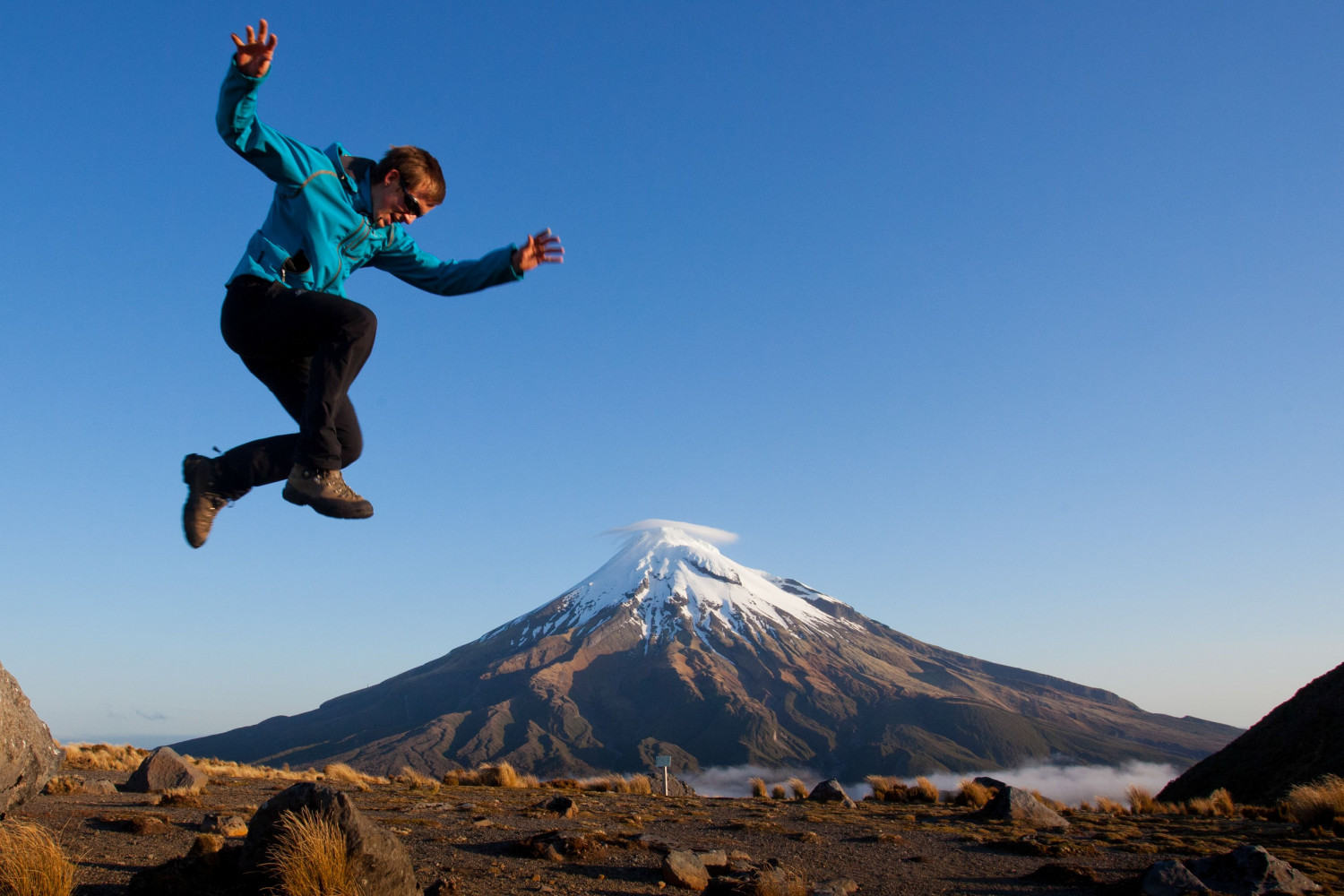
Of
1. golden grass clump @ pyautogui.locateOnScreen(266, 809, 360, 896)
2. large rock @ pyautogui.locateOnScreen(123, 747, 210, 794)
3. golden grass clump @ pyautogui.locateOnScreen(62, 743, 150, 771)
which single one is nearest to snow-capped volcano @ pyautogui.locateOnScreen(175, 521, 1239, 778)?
golden grass clump @ pyautogui.locateOnScreen(62, 743, 150, 771)

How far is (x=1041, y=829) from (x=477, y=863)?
8.65 meters

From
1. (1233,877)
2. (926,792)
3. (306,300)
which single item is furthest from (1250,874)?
(926,792)

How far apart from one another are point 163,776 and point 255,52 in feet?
44.0

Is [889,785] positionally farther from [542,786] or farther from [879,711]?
[879,711]

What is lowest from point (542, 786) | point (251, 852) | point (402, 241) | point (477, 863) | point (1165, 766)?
point (1165, 766)

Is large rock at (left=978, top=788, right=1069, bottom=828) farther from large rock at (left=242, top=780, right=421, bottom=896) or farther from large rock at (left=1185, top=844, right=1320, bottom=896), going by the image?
large rock at (left=242, top=780, right=421, bottom=896)

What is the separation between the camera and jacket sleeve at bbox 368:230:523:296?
4320 mm

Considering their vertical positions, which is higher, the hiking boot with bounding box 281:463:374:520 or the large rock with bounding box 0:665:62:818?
the hiking boot with bounding box 281:463:374:520

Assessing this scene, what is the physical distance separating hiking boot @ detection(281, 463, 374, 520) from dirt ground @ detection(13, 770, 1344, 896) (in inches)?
153

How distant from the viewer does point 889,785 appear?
1880cm

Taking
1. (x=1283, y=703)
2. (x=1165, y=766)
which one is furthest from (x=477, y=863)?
(x=1165, y=766)

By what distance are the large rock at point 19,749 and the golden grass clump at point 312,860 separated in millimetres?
2979

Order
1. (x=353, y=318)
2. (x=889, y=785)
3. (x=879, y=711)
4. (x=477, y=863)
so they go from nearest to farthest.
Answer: (x=353, y=318) < (x=477, y=863) < (x=889, y=785) < (x=879, y=711)

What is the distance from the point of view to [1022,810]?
12.7 m
